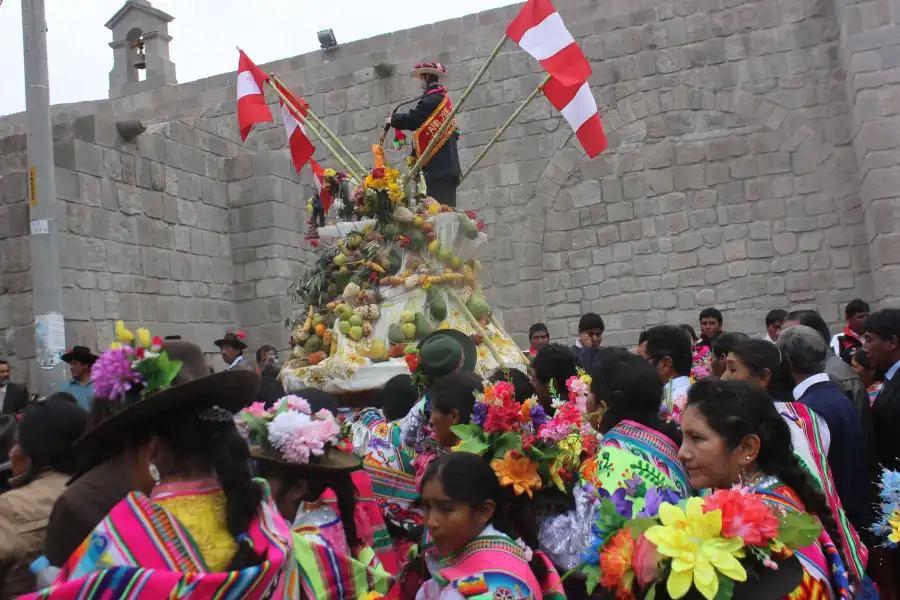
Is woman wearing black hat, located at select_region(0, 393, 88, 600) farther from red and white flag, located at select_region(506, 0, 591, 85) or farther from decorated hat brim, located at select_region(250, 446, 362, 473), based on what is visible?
Answer: red and white flag, located at select_region(506, 0, 591, 85)

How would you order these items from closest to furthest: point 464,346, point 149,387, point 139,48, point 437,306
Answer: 1. point 149,387
2. point 464,346
3. point 437,306
4. point 139,48

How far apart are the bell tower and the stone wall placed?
3843mm

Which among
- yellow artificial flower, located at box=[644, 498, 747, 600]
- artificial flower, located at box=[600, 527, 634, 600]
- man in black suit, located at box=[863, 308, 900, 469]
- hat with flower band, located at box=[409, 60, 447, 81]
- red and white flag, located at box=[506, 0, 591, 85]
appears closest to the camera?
yellow artificial flower, located at box=[644, 498, 747, 600]

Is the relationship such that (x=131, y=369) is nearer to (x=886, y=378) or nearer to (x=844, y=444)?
(x=844, y=444)

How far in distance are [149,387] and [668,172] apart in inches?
393

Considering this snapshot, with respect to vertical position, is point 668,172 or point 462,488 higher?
point 668,172

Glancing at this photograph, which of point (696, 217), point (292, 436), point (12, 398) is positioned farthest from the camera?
point (696, 217)

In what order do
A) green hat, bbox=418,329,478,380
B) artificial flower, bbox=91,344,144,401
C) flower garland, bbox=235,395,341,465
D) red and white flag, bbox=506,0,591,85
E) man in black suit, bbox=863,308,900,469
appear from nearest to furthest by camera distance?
1. artificial flower, bbox=91,344,144,401
2. flower garland, bbox=235,395,341,465
3. man in black suit, bbox=863,308,900,469
4. green hat, bbox=418,329,478,380
5. red and white flag, bbox=506,0,591,85

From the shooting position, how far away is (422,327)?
6.31 meters

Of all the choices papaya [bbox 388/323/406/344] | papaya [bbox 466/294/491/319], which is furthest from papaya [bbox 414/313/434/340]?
papaya [bbox 466/294/491/319]

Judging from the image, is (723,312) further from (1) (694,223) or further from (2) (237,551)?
(2) (237,551)

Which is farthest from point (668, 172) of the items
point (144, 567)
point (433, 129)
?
point (144, 567)

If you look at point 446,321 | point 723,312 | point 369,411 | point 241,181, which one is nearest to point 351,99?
point 241,181

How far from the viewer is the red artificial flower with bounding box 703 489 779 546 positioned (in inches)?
73.6
